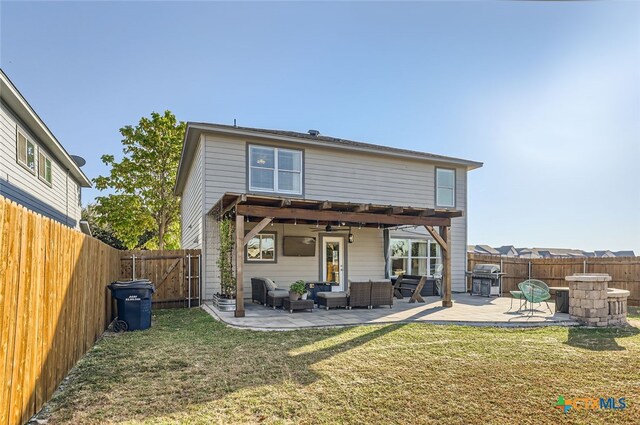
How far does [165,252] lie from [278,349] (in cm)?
681

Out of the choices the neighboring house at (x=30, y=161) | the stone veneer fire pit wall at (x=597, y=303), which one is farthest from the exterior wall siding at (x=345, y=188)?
the stone veneer fire pit wall at (x=597, y=303)

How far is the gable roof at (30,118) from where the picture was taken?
862 cm

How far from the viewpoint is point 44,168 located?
12.9m

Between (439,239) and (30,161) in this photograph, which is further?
(30,161)

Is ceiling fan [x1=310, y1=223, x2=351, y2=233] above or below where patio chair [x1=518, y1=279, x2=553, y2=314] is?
above

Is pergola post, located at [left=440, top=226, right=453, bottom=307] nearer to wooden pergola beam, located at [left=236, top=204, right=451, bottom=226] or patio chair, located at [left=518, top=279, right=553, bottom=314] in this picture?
wooden pergola beam, located at [left=236, top=204, right=451, bottom=226]

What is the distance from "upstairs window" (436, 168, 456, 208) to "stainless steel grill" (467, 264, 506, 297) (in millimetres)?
2639

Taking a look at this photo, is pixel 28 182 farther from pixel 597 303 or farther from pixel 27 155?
pixel 597 303

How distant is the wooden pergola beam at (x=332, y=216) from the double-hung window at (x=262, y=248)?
2.82m

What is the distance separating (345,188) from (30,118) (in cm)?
914

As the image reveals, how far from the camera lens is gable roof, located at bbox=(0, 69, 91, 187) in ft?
28.3

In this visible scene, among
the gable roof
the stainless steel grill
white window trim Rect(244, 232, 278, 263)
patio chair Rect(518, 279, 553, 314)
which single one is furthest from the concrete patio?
the gable roof

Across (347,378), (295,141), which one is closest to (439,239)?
(295,141)

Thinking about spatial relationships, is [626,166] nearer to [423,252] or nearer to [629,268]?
[629,268]
